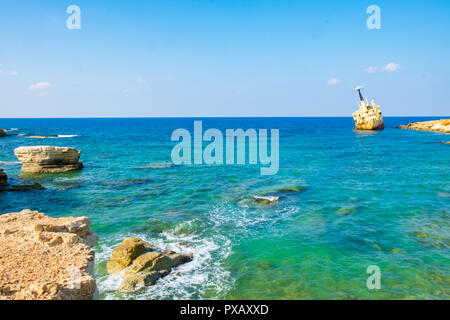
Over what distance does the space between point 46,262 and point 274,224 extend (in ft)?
47.7

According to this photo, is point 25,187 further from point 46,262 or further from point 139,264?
point 46,262

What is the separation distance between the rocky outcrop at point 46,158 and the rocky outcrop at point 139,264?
28.2m

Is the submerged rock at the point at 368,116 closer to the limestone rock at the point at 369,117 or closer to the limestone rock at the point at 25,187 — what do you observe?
the limestone rock at the point at 369,117

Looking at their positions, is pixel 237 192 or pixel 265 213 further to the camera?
pixel 237 192

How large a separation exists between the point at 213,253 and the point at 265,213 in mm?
7147

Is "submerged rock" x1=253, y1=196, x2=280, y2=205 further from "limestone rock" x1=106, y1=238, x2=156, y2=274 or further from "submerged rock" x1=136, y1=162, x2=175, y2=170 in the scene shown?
"submerged rock" x1=136, y1=162, x2=175, y2=170

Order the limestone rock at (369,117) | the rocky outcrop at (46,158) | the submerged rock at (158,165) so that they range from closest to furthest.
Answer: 1. the rocky outcrop at (46,158)
2. the submerged rock at (158,165)
3. the limestone rock at (369,117)

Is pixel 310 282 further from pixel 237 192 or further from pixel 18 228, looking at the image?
pixel 237 192

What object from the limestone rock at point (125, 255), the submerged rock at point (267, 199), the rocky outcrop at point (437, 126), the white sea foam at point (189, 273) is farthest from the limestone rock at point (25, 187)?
the rocky outcrop at point (437, 126)

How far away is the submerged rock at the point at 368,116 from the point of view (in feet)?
302

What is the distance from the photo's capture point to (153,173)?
3731cm
